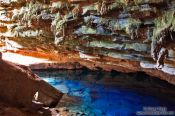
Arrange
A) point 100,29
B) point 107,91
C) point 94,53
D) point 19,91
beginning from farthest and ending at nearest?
point 94,53
point 107,91
point 100,29
point 19,91

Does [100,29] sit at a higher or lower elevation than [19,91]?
higher

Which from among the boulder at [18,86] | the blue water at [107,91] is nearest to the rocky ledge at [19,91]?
the boulder at [18,86]

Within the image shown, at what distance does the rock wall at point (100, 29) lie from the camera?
6.56 metres

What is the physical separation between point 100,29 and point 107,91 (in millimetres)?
2455

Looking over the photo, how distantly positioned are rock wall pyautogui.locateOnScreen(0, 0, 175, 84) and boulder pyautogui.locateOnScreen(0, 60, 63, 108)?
370 centimetres

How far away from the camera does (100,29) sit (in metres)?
7.84

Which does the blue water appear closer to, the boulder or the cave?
the cave

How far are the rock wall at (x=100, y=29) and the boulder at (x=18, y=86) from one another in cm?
370

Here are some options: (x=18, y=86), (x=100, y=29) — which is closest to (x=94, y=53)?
(x=100, y=29)

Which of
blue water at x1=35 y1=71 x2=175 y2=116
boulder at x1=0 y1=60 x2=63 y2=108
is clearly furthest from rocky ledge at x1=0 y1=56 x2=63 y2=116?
blue water at x1=35 y1=71 x2=175 y2=116

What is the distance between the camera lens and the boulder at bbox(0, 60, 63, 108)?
3174 mm

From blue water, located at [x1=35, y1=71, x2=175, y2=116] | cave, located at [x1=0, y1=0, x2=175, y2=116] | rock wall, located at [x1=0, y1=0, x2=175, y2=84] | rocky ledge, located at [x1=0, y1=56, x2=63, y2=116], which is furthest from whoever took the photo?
blue water, located at [x1=35, y1=71, x2=175, y2=116]

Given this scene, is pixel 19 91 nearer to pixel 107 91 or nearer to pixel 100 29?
pixel 100 29

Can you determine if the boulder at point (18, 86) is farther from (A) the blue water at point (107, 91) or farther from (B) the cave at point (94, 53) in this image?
(A) the blue water at point (107, 91)
